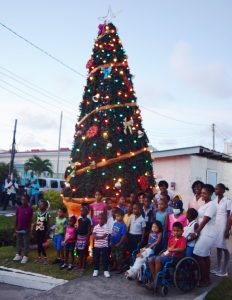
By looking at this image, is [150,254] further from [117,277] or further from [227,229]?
[227,229]

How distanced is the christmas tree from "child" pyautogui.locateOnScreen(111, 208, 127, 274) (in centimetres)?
138

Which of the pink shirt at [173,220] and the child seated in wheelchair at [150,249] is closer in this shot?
the child seated in wheelchair at [150,249]

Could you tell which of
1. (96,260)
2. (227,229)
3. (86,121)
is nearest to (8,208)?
(86,121)

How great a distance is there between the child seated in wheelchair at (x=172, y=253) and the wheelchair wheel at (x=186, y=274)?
0.15 metres

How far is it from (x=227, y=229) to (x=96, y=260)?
262cm

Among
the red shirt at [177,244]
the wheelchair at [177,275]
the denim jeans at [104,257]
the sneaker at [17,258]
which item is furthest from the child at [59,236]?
the red shirt at [177,244]

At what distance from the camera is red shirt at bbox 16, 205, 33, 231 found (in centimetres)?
809

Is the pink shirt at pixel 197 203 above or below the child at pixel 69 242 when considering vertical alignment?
above

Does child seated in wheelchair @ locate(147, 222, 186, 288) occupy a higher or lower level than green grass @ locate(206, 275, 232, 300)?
higher

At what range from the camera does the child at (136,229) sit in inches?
285

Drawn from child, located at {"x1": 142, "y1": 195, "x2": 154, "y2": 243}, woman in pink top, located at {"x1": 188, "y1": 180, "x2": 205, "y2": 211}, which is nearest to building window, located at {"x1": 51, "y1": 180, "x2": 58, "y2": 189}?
child, located at {"x1": 142, "y1": 195, "x2": 154, "y2": 243}

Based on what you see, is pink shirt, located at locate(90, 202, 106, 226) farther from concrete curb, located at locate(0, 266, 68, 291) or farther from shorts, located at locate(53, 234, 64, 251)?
concrete curb, located at locate(0, 266, 68, 291)

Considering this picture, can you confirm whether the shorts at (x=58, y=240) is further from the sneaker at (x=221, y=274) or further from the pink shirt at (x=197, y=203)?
the sneaker at (x=221, y=274)

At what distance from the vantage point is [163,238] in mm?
6730
